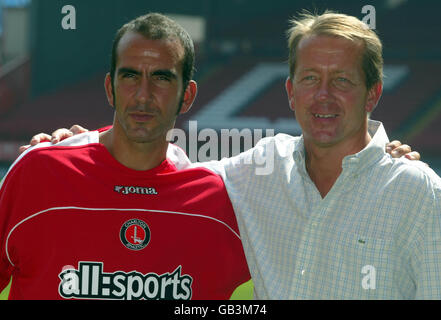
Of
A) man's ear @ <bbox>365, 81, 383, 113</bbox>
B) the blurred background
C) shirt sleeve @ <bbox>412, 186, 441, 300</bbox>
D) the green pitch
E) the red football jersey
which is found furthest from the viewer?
the blurred background

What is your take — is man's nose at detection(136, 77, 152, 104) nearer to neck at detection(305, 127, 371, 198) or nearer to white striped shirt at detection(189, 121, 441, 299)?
white striped shirt at detection(189, 121, 441, 299)

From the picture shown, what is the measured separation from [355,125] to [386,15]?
838 inches

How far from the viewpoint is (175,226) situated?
127 inches

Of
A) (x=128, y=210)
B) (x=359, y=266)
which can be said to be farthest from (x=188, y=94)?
(x=359, y=266)

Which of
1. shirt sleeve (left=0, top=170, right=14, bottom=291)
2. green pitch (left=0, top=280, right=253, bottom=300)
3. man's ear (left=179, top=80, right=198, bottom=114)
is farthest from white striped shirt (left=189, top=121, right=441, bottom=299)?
green pitch (left=0, top=280, right=253, bottom=300)

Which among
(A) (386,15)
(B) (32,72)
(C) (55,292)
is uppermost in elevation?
(A) (386,15)

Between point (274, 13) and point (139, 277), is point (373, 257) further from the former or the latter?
point (274, 13)

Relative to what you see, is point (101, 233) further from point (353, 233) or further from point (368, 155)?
point (368, 155)

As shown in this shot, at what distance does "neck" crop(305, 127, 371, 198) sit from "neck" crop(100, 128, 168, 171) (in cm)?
86

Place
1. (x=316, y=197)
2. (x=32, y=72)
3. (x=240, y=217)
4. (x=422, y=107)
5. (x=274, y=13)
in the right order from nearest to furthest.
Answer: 1. (x=316, y=197)
2. (x=240, y=217)
3. (x=422, y=107)
4. (x=32, y=72)
5. (x=274, y=13)

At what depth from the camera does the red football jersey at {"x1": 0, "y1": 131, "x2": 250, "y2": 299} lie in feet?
10.2

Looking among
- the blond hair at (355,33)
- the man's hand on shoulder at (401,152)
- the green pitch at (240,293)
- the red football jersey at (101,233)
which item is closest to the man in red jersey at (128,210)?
the red football jersey at (101,233)

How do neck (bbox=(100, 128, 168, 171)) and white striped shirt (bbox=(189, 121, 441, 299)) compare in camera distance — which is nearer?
white striped shirt (bbox=(189, 121, 441, 299))

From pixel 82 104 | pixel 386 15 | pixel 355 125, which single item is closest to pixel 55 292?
pixel 355 125
